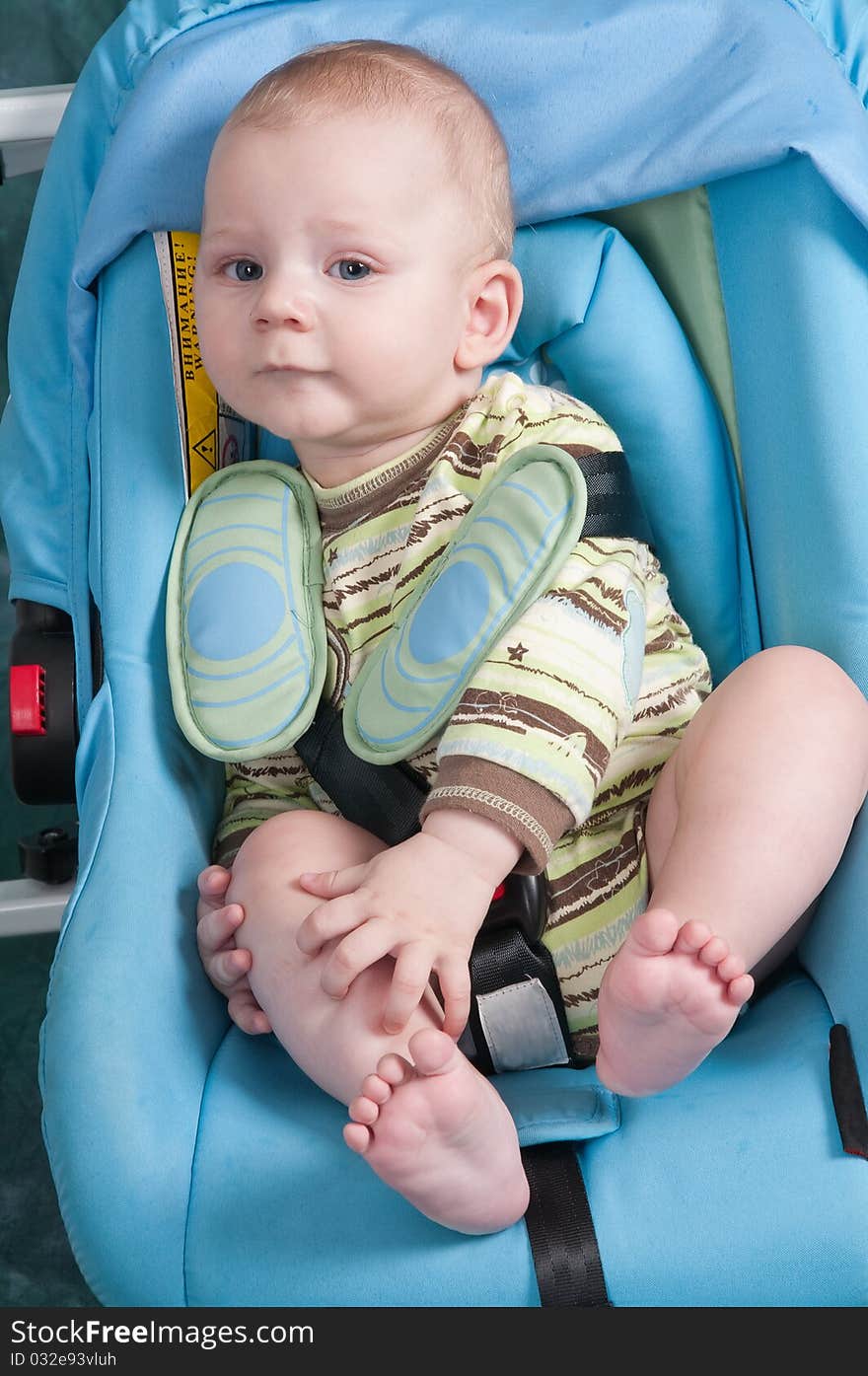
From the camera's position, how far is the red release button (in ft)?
3.79

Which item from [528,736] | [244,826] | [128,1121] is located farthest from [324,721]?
[128,1121]

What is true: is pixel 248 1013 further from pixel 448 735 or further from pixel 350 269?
pixel 350 269

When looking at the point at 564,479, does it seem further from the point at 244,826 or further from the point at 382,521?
the point at 244,826

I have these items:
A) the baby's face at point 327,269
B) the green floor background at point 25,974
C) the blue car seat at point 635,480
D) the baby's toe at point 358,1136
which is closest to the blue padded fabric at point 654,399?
the blue car seat at point 635,480

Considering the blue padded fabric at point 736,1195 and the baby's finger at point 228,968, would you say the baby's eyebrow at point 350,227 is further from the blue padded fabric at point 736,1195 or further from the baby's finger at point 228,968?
the blue padded fabric at point 736,1195

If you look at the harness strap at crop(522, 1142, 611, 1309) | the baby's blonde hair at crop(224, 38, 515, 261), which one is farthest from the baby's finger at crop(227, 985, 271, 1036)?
the baby's blonde hair at crop(224, 38, 515, 261)

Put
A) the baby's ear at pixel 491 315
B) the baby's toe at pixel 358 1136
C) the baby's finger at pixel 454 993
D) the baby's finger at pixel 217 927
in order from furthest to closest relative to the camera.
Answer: the baby's ear at pixel 491 315 < the baby's finger at pixel 217 927 < the baby's finger at pixel 454 993 < the baby's toe at pixel 358 1136

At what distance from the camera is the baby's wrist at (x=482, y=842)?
0.92 m

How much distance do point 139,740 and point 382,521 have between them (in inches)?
9.6

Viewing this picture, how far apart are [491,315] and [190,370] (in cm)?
24

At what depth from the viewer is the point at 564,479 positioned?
1.01 metres

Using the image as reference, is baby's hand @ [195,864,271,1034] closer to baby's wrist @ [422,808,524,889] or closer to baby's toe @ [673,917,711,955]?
baby's wrist @ [422,808,524,889]

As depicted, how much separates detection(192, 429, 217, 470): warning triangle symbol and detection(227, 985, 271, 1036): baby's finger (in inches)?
17.0

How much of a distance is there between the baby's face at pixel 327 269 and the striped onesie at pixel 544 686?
0.08 meters
